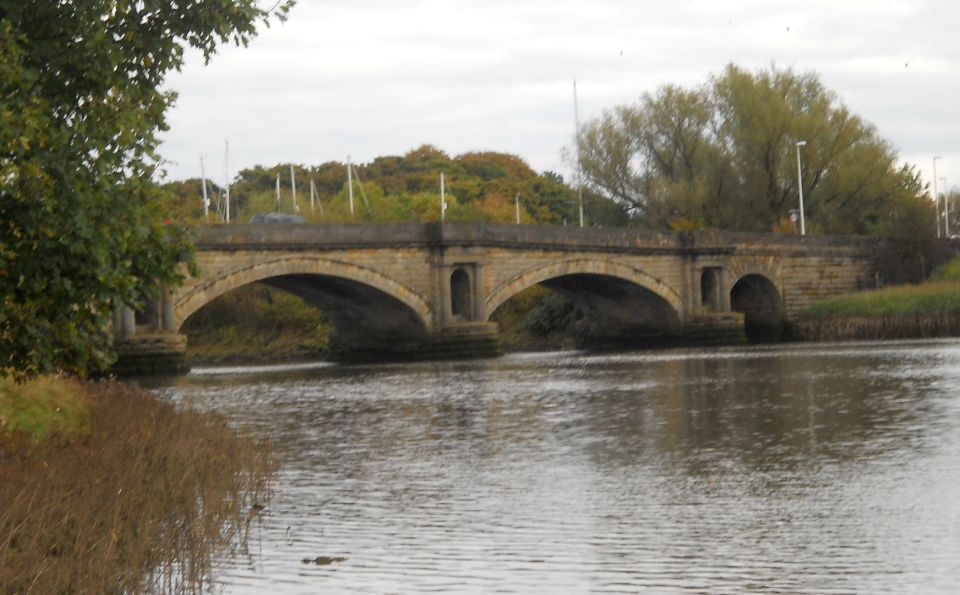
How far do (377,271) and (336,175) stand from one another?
200ft

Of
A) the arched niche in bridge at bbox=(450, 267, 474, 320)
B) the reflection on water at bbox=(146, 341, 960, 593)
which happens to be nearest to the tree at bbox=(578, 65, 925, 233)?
the arched niche in bridge at bbox=(450, 267, 474, 320)

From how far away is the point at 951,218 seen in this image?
4168 inches

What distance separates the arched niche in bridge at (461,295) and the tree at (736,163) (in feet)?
60.0

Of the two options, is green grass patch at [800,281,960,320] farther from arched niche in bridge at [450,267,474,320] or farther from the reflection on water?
the reflection on water

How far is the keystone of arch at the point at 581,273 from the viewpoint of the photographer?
53.7 meters

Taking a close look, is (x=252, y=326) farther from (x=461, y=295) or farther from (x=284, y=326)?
(x=461, y=295)

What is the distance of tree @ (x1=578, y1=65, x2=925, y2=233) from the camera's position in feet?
229

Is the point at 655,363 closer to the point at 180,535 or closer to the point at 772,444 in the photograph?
the point at 772,444

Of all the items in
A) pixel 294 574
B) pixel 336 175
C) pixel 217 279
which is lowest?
pixel 294 574

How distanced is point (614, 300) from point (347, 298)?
1388 centimetres

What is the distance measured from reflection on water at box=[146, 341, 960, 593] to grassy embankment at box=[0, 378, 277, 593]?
0.47m

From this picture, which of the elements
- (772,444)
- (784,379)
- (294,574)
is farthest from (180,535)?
(784,379)

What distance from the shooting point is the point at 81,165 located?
13984 millimetres

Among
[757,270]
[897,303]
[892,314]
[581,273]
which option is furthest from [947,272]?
[581,273]
